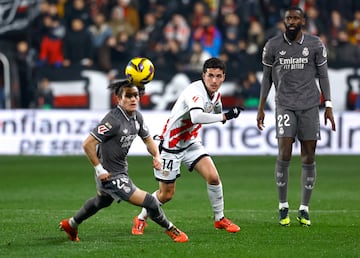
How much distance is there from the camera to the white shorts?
36.8 ft

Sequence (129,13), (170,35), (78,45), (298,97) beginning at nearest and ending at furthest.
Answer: (298,97), (78,45), (170,35), (129,13)

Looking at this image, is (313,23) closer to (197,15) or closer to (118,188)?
(197,15)

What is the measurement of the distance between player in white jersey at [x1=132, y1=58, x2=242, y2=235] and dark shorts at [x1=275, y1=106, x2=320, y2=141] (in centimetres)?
79

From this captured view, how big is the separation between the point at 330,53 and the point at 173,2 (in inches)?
173

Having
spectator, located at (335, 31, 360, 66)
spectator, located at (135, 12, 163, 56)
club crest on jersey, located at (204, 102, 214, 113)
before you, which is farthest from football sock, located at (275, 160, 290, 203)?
spectator, located at (135, 12, 163, 56)

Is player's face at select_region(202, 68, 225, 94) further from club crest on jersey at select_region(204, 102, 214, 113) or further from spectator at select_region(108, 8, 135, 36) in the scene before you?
spectator at select_region(108, 8, 135, 36)

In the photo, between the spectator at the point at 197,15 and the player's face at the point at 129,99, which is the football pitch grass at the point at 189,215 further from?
the spectator at the point at 197,15

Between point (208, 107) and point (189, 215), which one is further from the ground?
point (208, 107)

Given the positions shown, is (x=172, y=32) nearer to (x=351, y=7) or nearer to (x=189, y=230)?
(x=351, y=7)

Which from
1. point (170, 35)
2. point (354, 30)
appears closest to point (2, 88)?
point (170, 35)

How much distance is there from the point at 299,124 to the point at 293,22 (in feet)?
3.75

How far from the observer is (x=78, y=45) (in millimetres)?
25125

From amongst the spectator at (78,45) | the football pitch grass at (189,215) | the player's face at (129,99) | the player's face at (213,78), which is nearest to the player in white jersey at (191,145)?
the player's face at (213,78)

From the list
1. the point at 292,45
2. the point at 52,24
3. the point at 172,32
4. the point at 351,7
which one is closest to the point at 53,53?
the point at 52,24
